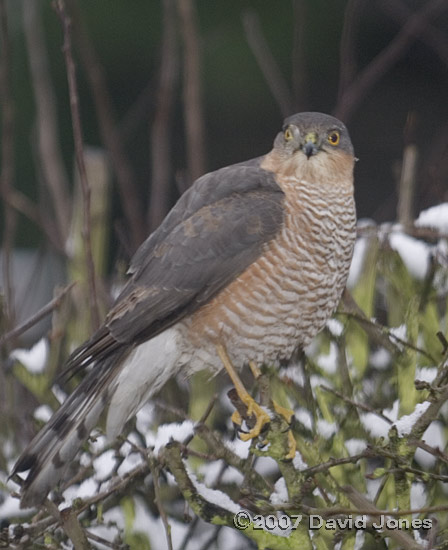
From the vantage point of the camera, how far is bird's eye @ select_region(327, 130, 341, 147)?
3.20m

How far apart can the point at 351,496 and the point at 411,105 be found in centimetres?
875

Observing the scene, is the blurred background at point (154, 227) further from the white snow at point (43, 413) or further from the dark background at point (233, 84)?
the dark background at point (233, 84)

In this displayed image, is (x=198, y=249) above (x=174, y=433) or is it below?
above

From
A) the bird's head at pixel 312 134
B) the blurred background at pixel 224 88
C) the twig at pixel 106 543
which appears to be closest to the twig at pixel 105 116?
the bird's head at pixel 312 134

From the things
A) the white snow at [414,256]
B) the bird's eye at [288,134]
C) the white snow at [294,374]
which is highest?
the bird's eye at [288,134]

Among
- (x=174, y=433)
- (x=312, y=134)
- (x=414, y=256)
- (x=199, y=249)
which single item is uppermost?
(x=312, y=134)

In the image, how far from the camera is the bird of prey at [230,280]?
2.97 metres

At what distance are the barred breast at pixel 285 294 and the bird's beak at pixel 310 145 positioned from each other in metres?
0.14

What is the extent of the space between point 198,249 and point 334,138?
558 mm

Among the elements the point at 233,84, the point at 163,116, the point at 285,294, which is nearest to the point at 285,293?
the point at 285,294

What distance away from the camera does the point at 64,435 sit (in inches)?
103

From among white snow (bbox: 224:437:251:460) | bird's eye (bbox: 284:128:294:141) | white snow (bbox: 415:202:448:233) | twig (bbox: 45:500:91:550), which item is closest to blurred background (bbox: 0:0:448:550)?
white snow (bbox: 415:202:448:233)

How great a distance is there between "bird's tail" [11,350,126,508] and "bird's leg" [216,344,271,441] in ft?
1.01

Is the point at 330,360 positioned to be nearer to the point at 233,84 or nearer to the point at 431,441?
the point at 431,441
